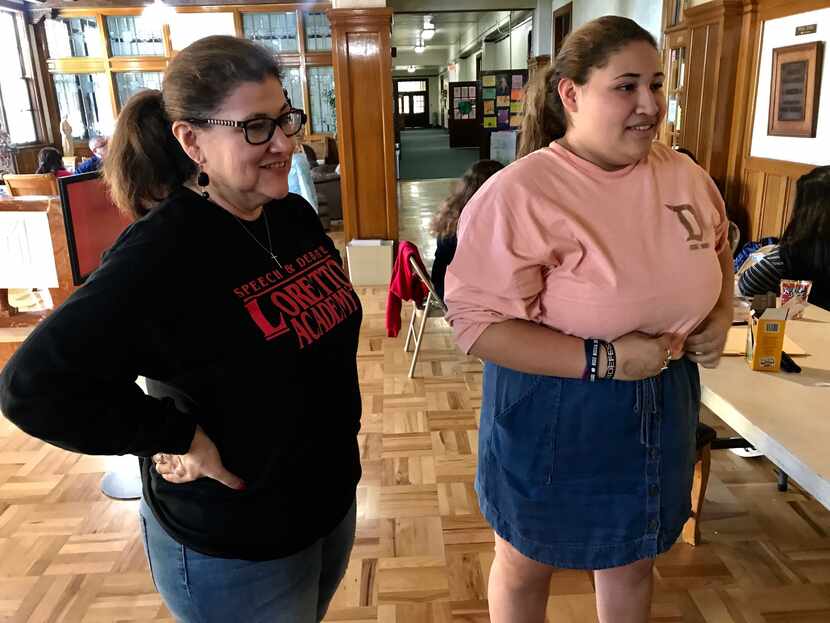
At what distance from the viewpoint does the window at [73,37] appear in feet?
30.3

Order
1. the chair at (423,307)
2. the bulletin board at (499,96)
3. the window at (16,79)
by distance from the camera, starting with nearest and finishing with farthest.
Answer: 1. the chair at (423,307)
2. the window at (16,79)
3. the bulletin board at (499,96)

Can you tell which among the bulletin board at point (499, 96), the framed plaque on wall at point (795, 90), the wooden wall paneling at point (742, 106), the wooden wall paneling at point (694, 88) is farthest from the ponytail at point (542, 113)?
the bulletin board at point (499, 96)

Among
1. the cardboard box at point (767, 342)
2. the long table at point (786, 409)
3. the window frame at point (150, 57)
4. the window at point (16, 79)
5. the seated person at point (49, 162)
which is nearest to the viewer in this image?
the long table at point (786, 409)

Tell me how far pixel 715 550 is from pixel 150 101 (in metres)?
2.12

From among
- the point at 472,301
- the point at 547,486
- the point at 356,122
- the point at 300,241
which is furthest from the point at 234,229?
the point at 356,122

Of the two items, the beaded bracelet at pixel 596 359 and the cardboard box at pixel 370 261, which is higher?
the beaded bracelet at pixel 596 359

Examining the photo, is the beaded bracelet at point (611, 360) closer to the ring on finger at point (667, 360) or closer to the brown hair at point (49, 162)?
the ring on finger at point (667, 360)

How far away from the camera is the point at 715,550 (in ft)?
6.98

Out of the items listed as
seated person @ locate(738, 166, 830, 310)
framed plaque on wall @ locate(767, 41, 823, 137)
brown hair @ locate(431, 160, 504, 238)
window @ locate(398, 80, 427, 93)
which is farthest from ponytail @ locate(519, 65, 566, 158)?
window @ locate(398, 80, 427, 93)

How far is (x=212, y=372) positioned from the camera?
0.89 m

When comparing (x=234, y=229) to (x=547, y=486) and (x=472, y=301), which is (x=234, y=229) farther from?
(x=547, y=486)

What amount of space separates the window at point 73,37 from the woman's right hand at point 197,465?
10149mm

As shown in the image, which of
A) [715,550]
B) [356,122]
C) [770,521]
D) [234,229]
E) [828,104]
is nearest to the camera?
[234,229]

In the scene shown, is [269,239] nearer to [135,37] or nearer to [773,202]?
[773,202]
